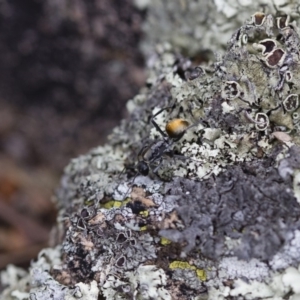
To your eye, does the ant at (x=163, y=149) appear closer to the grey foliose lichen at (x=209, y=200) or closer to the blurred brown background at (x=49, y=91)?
the grey foliose lichen at (x=209, y=200)

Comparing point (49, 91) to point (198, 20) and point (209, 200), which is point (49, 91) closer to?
point (198, 20)

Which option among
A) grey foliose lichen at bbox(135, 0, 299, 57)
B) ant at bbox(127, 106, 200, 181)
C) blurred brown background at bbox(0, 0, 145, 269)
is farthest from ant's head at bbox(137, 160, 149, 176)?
blurred brown background at bbox(0, 0, 145, 269)

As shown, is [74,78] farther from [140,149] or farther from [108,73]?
[140,149]

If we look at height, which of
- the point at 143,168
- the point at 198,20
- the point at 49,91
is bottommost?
the point at 143,168

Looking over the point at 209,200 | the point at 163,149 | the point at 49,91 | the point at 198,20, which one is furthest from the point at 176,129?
the point at 49,91

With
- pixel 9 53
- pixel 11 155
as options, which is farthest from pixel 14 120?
pixel 9 53

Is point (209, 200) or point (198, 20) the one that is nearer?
point (209, 200)

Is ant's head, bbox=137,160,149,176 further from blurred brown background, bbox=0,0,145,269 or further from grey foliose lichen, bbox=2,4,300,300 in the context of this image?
blurred brown background, bbox=0,0,145,269

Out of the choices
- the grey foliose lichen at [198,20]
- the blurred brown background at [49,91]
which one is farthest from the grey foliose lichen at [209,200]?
the blurred brown background at [49,91]
